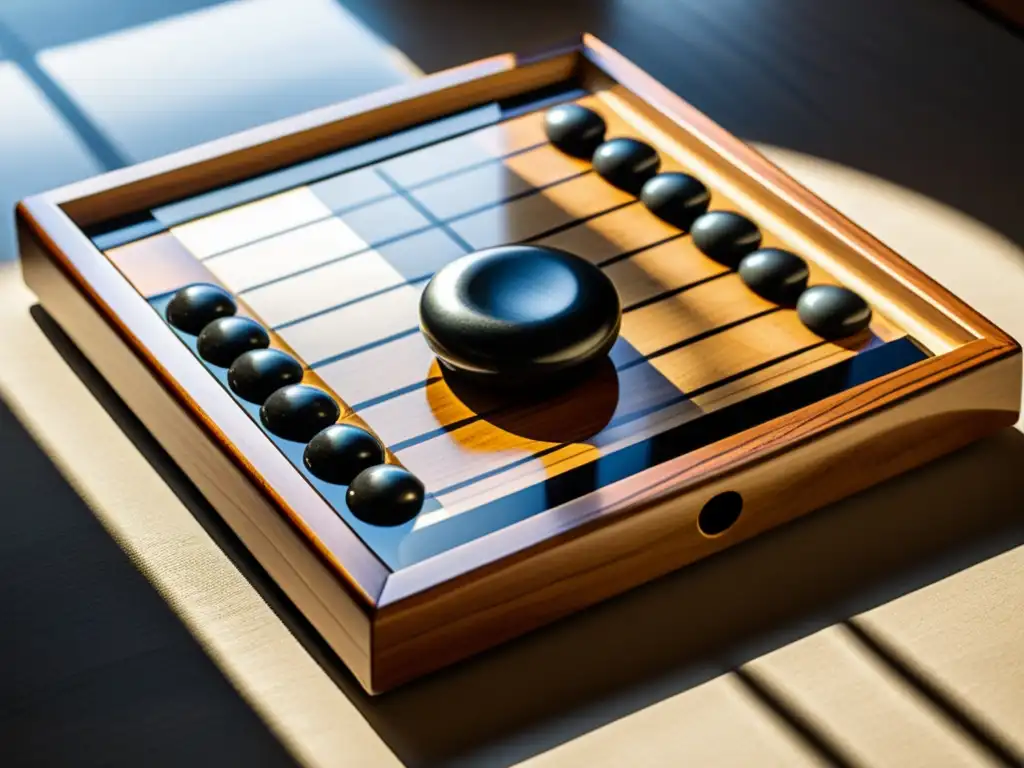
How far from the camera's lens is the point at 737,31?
272 centimetres

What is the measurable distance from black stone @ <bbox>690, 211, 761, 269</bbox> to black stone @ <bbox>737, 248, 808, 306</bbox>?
39 mm

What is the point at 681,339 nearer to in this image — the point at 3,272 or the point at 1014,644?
the point at 1014,644

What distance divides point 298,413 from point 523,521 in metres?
0.28

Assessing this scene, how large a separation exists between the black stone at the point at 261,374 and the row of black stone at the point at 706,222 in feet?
1.71

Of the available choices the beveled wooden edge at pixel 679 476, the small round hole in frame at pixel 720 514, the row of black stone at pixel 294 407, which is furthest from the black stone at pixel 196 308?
the small round hole in frame at pixel 720 514

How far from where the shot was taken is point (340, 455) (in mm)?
1637

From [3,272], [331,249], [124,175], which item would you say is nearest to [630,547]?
[331,249]

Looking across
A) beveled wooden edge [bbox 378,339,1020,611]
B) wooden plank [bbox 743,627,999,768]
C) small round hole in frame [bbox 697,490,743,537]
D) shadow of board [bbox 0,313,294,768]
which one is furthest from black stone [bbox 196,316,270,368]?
wooden plank [bbox 743,627,999,768]

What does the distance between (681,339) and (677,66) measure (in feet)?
2.89

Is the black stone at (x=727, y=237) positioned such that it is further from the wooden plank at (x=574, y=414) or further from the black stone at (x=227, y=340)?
the black stone at (x=227, y=340)

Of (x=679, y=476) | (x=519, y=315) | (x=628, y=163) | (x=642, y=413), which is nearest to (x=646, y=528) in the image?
(x=679, y=476)

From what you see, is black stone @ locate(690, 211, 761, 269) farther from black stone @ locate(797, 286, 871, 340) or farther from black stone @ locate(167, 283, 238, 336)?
black stone @ locate(167, 283, 238, 336)

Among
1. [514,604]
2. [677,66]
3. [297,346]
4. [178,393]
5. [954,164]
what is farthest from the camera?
[677,66]

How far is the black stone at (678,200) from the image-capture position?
2037 millimetres
